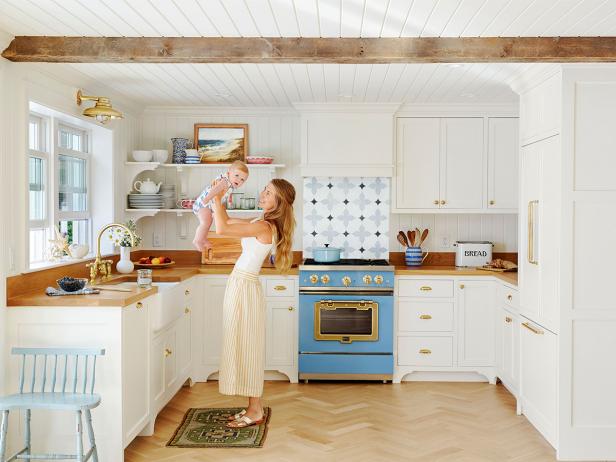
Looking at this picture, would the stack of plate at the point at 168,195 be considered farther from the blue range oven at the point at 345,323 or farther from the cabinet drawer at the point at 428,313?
the cabinet drawer at the point at 428,313

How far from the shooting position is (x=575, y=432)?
3557 mm

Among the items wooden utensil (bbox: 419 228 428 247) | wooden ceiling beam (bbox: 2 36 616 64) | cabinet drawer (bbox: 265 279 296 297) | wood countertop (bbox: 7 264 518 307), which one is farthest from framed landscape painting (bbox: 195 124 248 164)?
wooden ceiling beam (bbox: 2 36 616 64)

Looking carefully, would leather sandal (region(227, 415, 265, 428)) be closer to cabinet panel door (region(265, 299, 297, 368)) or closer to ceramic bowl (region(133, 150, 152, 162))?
cabinet panel door (region(265, 299, 297, 368))

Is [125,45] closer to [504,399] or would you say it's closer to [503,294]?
[503,294]

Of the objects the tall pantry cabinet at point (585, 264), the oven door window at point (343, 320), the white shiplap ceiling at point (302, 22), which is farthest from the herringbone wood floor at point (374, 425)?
the white shiplap ceiling at point (302, 22)

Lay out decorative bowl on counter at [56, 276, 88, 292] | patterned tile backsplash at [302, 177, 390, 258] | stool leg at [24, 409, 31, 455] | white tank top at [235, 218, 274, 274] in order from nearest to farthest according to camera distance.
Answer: stool leg at [24, 409, 31, 455], decorative bowl on counter at [56, 276, 88, 292], white tank top at [235, 218, 274, 274], patterned tile backsplash at [302, 177, 390, 258]

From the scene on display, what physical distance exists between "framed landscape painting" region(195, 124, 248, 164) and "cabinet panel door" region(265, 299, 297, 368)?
145 cm

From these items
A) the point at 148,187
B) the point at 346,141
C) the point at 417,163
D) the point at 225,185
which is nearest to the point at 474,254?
the point at 417,163

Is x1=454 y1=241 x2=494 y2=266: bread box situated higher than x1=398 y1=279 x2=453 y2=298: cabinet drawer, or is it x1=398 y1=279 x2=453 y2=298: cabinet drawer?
x1=454 y1=241 x2=494 y2=266: bread box

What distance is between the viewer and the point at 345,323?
5156mm

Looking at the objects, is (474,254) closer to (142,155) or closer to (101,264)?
(142,155)

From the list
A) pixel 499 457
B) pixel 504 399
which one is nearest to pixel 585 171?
pixel 499 457

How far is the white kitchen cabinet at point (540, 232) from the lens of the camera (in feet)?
12.0

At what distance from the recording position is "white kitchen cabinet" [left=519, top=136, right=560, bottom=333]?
12.0 ft
